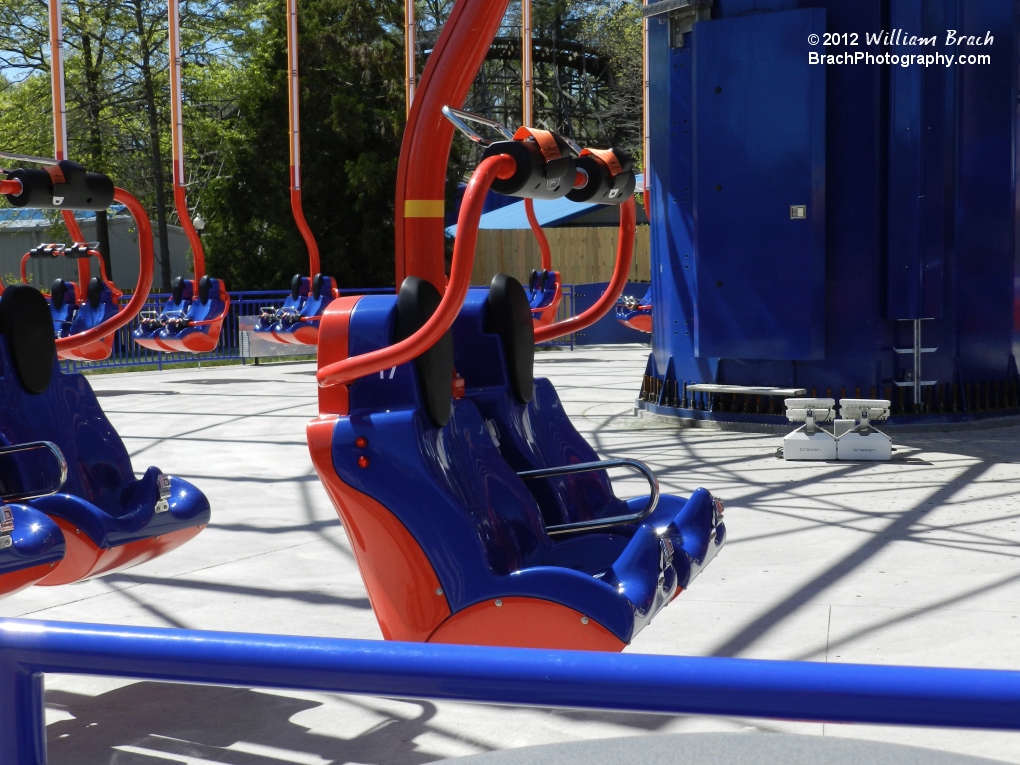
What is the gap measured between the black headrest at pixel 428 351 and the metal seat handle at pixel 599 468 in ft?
1.66

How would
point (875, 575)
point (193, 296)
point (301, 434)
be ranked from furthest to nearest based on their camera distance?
point (193, 296), point (301, 434), point (875, 575)

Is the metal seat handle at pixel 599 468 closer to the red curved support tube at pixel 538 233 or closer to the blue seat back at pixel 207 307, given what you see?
the red curved support tube at pixel 538 233

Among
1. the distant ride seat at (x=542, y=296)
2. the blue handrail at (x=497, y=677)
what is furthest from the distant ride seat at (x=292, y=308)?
the blue handrail at (x=497, y=677)

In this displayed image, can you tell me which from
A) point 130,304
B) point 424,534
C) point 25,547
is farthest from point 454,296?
point 130,304

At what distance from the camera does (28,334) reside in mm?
4684

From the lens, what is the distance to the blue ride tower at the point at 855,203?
8.82m

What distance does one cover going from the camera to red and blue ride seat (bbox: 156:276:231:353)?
48.8 feet

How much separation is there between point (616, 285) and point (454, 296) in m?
1.14

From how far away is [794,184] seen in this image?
889 centimetres

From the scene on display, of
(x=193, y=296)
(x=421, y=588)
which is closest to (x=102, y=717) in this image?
(x=421, y=588)

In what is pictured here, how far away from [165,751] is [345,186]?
904 inches

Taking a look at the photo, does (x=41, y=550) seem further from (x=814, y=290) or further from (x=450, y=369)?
(x=814, y=290)

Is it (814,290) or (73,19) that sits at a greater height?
(73,19)

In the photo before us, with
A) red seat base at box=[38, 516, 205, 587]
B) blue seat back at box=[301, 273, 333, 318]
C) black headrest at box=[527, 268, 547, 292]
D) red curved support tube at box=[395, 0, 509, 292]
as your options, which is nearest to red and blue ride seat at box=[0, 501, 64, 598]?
red seat base at box=[38, 516, 205, 587]
